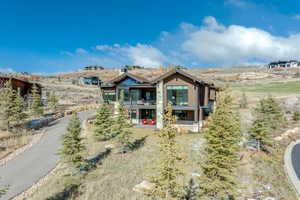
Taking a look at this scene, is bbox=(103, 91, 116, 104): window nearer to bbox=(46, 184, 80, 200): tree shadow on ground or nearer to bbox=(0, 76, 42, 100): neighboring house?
bbox=(0, 76, 42, 100): neighboring house

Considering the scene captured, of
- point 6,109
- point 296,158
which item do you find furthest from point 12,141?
point 296,158

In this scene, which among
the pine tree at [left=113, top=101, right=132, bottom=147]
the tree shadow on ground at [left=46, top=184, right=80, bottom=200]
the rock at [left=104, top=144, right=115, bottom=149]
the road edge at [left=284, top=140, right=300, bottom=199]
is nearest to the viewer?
the tree shadow on ground at [left=46, top=184, right=80, bottom=200]

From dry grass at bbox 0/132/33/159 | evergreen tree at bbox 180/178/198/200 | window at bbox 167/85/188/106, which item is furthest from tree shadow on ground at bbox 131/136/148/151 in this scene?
dry grass at bbox 0/132/33/159

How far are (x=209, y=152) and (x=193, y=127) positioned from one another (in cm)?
1723

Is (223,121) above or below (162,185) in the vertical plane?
above

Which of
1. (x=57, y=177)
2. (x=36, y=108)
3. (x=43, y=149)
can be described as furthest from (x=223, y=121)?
(x=36, y=108)

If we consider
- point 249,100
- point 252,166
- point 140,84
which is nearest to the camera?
point 252,166

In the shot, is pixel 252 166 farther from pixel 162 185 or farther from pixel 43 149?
pixel 43 149

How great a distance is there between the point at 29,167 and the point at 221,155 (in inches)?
667

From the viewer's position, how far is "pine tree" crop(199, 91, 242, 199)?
1009 cm

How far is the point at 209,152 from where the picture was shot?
10969 mm

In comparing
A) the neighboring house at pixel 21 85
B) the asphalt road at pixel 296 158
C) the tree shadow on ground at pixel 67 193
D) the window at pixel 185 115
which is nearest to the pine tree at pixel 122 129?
the tree shadow on ground at pixel 67 193

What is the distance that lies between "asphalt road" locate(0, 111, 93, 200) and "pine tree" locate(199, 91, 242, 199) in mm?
11794

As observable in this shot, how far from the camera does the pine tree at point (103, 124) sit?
24.1 meters
